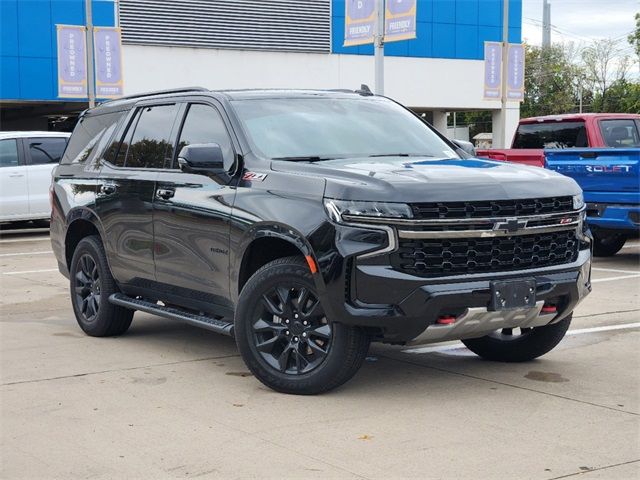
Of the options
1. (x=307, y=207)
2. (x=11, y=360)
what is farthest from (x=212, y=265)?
(x=11, y=360)

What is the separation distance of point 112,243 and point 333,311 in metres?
2.83

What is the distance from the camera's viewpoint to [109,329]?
26.6 feet

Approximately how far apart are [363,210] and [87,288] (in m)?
3.52

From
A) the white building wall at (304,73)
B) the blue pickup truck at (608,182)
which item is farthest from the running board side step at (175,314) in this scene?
the white building wall at (304,73)

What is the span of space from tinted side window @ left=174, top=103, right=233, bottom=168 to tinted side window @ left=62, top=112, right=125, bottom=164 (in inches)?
44.4

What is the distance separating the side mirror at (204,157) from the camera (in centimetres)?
644

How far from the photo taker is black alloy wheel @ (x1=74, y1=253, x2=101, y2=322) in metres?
8.20

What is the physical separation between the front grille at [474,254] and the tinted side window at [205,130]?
1.64 metres

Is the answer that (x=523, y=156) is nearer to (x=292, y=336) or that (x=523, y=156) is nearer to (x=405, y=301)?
(x=292, y=336)

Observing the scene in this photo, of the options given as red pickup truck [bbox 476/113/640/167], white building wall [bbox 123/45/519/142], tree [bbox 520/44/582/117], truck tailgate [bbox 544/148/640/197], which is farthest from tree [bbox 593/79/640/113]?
truck tailgate [bbox 544/148/640/197]

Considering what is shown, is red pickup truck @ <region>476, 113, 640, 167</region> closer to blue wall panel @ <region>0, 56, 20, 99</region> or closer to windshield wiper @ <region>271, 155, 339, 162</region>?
windshield wiper @ <region>271, 155, 339, 162</region>

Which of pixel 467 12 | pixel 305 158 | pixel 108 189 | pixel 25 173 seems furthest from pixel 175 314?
pixel 467 12

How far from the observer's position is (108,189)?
311 inches

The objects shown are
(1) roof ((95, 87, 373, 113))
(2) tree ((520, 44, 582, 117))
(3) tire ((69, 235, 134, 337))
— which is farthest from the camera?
(2) tree ((520, 44, 582, 117))
